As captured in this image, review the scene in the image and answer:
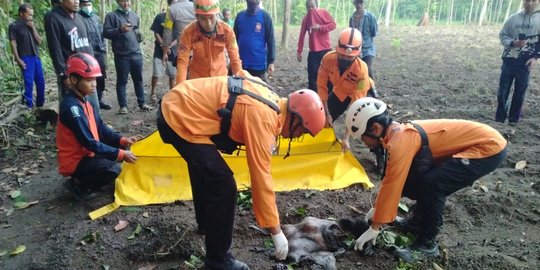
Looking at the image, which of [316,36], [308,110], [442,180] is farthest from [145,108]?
[442,180]

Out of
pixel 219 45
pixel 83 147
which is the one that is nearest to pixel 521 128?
pixel 219 45

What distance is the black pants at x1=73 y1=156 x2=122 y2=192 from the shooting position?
166 inches

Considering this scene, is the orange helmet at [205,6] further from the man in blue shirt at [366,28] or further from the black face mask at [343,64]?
the man in blue shirt at [366,28]

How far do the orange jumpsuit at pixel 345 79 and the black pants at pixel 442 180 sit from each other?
1.67 metres

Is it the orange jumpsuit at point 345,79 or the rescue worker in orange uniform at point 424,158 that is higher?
the orange jumpsuit at point 345,79

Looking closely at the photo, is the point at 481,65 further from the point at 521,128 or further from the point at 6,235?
the point at 6,235

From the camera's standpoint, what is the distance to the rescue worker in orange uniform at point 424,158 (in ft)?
10.6

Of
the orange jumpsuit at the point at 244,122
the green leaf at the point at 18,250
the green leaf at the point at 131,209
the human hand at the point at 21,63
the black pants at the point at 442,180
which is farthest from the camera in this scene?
the human hand at the point at 21,63

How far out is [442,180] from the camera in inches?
136

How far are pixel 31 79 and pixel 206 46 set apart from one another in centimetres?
416

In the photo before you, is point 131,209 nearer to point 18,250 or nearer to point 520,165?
point 18,250

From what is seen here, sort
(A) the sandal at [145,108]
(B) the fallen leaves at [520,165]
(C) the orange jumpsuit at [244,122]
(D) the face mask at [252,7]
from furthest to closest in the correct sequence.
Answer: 1. (A) the sandal at [145,108]
2. (D) the face mask at [252,7]
3. (B) the fallen leaves at [520,165]
4. (C) the orange jumpsuit at [244,122]

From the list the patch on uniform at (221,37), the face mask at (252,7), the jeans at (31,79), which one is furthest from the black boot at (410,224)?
the jeans at (31,79)

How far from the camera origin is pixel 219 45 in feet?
16.1
